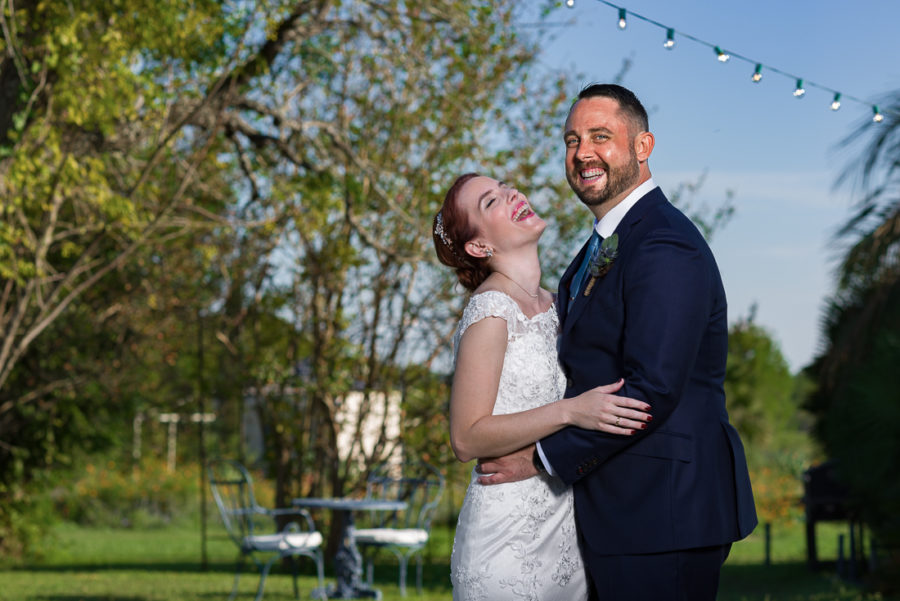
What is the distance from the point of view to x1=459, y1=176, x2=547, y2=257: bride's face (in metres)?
2.70

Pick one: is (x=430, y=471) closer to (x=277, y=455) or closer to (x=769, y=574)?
(x=277, y=455)

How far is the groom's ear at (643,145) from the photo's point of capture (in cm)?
248

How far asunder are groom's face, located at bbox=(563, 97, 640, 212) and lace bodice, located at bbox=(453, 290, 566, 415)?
37 centimetres

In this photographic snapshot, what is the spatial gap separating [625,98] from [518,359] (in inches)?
27.7

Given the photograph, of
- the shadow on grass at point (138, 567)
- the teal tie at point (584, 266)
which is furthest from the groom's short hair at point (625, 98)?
the shadow on grass at point (138, 567)

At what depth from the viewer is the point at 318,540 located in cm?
871

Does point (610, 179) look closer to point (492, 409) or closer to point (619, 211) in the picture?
point (619, 211)

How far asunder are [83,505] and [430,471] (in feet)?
26.0

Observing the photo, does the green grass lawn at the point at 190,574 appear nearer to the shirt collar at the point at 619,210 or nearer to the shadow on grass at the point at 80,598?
the shadow on grass at the point at 80,598

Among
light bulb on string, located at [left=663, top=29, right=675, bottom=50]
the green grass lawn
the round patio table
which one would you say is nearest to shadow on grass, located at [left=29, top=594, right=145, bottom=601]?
the green grass lawn

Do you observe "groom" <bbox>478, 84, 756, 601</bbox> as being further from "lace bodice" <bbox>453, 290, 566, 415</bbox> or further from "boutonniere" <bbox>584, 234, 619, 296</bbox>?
"lace bodice" <bbox>453, 290, 566, 415</bbox>

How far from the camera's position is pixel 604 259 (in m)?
2.37

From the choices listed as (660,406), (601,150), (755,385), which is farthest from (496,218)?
(755,385)

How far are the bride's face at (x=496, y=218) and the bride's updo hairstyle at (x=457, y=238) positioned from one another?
20 millimetres
